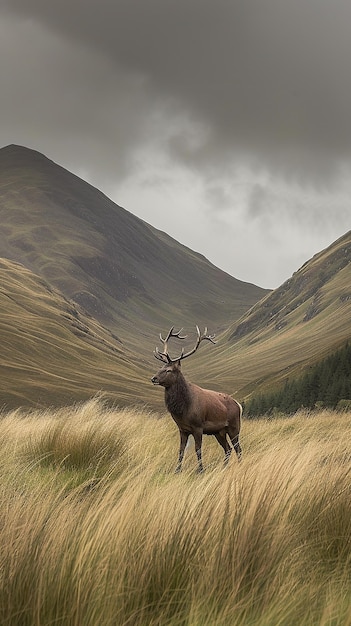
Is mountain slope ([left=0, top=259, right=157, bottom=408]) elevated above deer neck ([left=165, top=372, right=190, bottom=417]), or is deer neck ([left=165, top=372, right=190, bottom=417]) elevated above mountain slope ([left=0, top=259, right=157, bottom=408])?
deer neck ([left=165, top=372, right=190, bottom=417])

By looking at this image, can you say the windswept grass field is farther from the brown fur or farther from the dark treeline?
the dark treeline

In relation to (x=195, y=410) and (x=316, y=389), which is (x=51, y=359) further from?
(x=195, y=410)

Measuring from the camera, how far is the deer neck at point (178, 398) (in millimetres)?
10062

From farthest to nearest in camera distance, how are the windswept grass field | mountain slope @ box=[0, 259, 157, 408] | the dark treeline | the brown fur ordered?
mountain slope @ box=[0, 259, 157, 408] < the dark treeline < the brown fur < the windswept grass field

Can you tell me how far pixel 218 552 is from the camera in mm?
3820

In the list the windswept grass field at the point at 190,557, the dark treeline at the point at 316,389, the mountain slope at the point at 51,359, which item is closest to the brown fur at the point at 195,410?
the windswept grass field at the point at 190,557

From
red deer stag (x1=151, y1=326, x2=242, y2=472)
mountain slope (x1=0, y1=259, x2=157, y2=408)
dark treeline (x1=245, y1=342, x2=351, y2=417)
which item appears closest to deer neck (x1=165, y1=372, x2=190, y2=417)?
red deer stag (x1=151, y1=326, x2=242, y2=472)

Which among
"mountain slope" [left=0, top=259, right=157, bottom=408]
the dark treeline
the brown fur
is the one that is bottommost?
"mountain slope" [left=0, top=259, right=157, bottom=408]

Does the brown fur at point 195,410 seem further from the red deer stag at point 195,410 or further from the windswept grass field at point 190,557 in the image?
the windswept grass field at point 190,557

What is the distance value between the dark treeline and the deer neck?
92268 mm

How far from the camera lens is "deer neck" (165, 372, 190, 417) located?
33.0 feet

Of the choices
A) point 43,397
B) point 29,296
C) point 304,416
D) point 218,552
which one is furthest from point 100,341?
point 218,552

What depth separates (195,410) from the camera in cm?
1009

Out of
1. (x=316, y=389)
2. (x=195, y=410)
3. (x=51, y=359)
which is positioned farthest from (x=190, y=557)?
(x=51, y=359)
